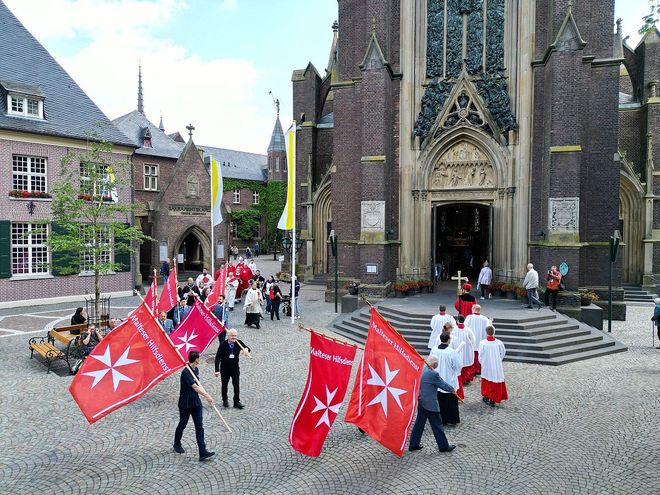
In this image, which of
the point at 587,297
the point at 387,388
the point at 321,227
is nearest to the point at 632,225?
the point at 587,297

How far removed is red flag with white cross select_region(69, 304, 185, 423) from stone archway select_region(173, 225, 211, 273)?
2308cm

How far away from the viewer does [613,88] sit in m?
17.4

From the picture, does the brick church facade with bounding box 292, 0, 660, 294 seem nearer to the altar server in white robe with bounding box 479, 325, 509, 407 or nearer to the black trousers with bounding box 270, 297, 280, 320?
the black trousers with bounding box 270, 297, 280, 320

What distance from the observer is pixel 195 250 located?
37344mm

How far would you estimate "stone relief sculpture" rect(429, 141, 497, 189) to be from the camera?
Answer: 18.7 metres

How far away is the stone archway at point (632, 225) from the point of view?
22844 millimetres

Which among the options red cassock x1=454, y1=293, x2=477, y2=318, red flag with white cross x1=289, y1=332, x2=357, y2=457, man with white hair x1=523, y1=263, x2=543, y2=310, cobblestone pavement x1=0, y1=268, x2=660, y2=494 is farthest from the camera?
man with white hair x1=523, y1=263, x2=543, y2=310

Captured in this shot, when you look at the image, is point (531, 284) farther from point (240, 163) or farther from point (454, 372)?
point (240, 163)

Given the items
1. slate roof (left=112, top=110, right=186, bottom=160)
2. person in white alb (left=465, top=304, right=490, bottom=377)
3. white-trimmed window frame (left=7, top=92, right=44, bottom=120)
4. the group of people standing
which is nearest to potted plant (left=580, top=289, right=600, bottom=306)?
the group of people standing

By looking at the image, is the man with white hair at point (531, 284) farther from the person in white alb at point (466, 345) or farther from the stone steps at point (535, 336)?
the person in white alb at point (466, 345)

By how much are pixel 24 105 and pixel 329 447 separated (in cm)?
2226

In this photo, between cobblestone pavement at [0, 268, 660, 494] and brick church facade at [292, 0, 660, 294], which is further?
brick church facade at [292, 0, 660, 294]

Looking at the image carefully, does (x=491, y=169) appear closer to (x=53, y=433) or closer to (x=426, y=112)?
(x=426, y=112)

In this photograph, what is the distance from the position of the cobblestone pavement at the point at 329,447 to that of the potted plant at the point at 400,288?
27.1 ft
